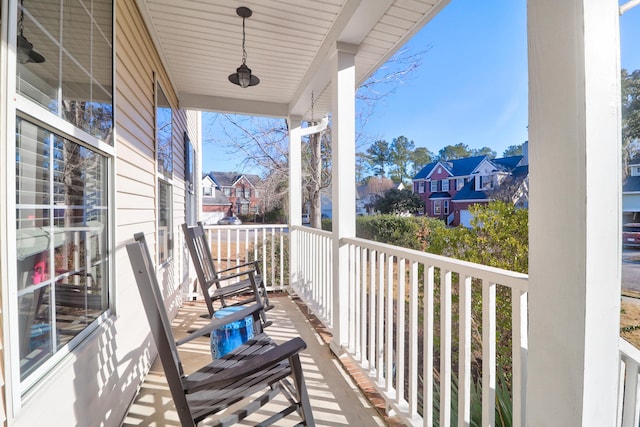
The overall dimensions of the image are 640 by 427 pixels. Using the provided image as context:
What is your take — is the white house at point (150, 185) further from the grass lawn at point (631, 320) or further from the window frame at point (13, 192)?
the grass lawn at point (631, 320)

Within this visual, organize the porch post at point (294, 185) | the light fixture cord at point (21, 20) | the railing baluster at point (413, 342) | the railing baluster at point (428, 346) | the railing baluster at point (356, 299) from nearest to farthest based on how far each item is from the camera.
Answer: the light fixture cord at point (21, 20) → the railing baluster at point (428, 346) → the railing baluster at point (413, 342) → the railing baluster at point (356, 299) → the porch post at point (294, 185)

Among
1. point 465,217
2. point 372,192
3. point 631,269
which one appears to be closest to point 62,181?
point 631,269

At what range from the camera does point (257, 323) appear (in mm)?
2365

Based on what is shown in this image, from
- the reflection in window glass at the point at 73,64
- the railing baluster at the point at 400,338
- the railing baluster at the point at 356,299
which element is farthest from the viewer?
the railing baluster at the point at 356,299

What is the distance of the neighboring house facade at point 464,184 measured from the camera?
9.24ft

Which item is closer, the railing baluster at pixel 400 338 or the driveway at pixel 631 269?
the driveway at pixel 631 269

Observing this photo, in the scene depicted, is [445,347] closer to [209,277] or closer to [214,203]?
[209,277]

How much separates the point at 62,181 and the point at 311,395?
1.96m

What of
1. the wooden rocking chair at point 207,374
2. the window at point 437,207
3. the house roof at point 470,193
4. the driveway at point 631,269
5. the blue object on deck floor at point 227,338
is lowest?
the blue object on deck floor at point 227,338

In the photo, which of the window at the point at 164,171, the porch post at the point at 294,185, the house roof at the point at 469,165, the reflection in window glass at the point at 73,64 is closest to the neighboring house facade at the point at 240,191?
the porch post at the point at 294,185

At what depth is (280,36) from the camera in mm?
2926

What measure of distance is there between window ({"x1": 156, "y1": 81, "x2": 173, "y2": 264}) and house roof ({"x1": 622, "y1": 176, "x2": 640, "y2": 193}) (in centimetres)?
335

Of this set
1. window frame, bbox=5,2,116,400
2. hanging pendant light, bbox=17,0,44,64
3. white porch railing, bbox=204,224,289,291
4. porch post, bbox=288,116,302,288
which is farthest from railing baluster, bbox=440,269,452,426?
white porch railing, bbox=204,224,289,291

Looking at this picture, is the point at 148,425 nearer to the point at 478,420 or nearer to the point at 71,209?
the point at 71,209
